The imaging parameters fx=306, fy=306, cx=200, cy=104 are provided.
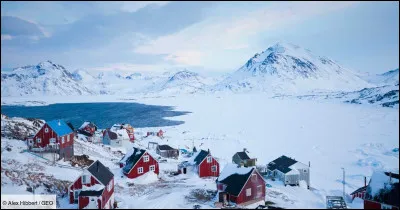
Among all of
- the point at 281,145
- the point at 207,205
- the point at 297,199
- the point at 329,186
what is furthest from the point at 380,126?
the point at 207,205

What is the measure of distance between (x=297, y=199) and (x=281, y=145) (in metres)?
42.9

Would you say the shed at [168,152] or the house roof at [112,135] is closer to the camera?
the shed at [168,152]

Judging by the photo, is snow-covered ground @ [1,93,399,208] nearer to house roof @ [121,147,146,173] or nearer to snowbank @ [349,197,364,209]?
snowbank @ [349,197,364,209]

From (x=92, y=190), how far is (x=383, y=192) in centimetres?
3478

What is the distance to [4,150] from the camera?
139 feet

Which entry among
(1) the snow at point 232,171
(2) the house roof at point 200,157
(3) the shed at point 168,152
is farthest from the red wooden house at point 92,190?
(3) the shed at point 168,152

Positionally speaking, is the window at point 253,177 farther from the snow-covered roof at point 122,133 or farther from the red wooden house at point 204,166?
the snow-covered roof at point 122,133

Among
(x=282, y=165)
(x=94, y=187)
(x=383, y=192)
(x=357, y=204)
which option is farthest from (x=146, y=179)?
(x=383, y=192)

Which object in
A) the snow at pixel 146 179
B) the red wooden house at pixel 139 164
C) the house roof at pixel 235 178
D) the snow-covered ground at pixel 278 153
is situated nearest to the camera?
the house roof at pixel 235 178

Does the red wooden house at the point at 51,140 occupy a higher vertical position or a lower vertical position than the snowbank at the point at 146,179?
higher

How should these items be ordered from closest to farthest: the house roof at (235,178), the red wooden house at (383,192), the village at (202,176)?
1. the red wooden house at (383,192)
2. the village at (202,176)
3. the house roof at (235,178)

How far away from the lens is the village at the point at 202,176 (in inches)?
1442

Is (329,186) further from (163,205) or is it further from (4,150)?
(4,150)

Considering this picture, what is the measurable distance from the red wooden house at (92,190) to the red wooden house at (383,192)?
31876 mm
